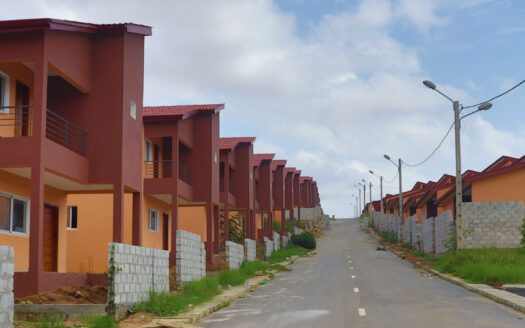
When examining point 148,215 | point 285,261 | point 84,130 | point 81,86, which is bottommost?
point 285,261

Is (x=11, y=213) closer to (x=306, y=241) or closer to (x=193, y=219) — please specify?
(x=193, y=219)

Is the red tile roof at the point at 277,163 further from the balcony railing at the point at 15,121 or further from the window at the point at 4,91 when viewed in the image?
the window at the point at 4,91

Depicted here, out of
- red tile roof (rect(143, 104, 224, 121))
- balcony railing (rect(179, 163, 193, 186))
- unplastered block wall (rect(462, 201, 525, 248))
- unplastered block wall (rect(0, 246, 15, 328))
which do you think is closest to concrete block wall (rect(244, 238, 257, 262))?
balcony railing (rect(179, 163, 193, 186))

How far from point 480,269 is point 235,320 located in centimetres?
1275

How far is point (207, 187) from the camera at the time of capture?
106 ft

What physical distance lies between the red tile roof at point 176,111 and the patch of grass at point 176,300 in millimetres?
9369

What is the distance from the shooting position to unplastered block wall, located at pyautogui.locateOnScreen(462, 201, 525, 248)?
3080 cm

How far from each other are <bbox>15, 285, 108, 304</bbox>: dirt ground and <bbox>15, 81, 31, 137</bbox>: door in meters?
5.63

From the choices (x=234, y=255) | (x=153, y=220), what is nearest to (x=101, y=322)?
(x=234, y=255)

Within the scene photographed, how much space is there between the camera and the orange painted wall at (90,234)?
27.9 m

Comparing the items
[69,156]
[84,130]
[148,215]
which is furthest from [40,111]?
[148,215]

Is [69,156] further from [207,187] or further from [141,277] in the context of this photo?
[207,187]

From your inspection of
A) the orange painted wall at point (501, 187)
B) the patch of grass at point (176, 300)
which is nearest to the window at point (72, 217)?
the patch of grass at point (176, 300)

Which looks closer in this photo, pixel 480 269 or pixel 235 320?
pixel 235 320
